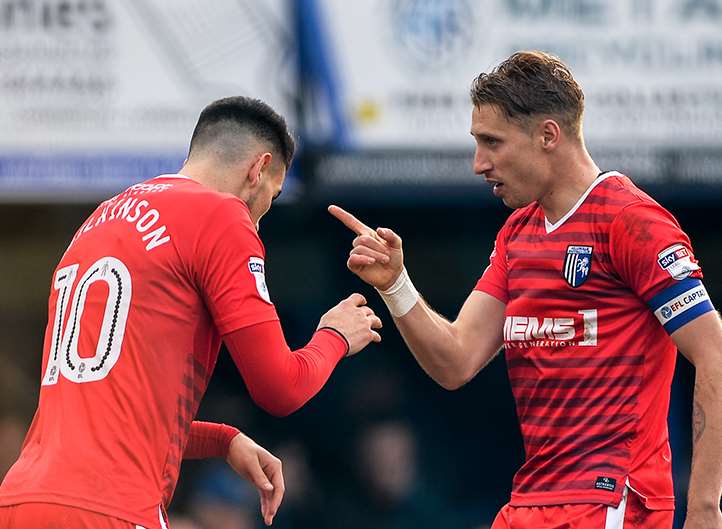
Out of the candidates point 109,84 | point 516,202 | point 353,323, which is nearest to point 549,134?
point 516,202

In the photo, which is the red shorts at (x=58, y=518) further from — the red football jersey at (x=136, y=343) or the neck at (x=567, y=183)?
the neck at (x=567, y=183)

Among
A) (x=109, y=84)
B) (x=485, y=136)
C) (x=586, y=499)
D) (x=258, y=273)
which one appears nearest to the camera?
(x=258, y=273)

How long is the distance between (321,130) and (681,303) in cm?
446

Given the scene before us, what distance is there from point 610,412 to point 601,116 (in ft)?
14.8

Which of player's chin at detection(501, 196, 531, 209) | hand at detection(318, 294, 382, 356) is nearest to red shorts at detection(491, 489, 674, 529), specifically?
hand at detection(318, 294, 382, 356)

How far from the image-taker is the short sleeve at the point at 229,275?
13.1 feet

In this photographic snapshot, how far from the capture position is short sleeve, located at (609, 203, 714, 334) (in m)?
4.26

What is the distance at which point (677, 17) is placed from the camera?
8.84m

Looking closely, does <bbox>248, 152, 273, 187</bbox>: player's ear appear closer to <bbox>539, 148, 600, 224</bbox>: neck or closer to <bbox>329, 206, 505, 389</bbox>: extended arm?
<bbox>329, 206, 505, 389</bbox>: extended arm

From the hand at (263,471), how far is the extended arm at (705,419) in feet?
4.39

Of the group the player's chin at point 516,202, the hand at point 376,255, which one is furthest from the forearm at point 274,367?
the player's chin at point 516,202

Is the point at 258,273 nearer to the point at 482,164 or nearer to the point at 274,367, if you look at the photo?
the point at 274,367

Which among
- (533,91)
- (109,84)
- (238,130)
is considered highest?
(533,91)

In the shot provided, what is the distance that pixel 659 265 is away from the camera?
4281 mm
